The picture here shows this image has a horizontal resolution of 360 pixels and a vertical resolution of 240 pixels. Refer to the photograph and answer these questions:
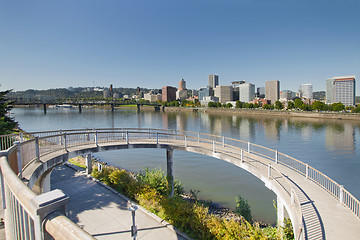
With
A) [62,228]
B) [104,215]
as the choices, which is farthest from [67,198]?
[104,215]

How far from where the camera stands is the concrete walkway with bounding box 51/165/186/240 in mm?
10031

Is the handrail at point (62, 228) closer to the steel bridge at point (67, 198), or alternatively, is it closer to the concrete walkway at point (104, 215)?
the steel bridge at point (67, 198)

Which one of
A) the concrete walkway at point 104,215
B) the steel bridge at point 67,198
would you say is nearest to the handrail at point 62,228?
the steel bridge at point 67,198

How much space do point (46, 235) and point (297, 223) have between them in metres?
8.03

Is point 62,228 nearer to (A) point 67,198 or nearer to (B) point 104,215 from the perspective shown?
(A) point 67,198

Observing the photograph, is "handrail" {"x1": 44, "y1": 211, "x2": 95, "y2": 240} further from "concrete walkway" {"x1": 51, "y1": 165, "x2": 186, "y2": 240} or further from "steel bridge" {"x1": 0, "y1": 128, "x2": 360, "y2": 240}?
"concrete walkway" {"x1": 51, "y1": 165, "x2": 186, "y2": 240}

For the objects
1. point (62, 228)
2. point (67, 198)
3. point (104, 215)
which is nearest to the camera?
point (62, 228)

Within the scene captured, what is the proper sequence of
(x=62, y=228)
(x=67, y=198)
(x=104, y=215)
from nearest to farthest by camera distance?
(x=62, y=228) < (x=67, y=198) < (x=104, y=215)

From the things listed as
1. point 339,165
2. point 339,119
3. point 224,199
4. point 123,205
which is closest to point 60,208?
point 123,205

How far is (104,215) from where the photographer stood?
1152 cm

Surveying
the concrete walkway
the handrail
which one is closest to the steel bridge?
the handrail

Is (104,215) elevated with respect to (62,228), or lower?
lower

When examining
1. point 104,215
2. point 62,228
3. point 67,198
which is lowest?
point 104,215

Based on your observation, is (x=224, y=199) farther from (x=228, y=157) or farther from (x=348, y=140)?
(x=348, y=140)
